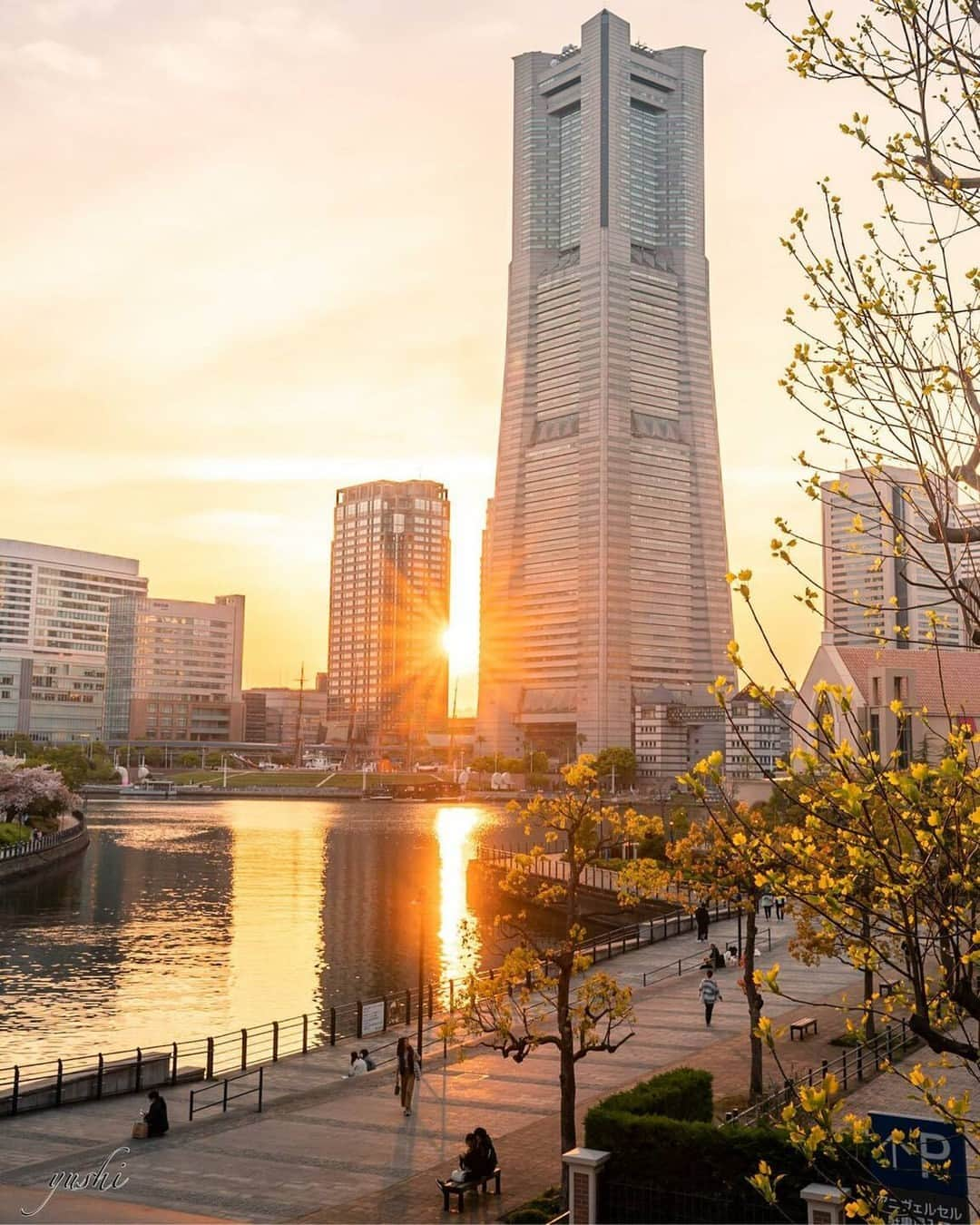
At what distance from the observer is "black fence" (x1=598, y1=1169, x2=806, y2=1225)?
1928 cm

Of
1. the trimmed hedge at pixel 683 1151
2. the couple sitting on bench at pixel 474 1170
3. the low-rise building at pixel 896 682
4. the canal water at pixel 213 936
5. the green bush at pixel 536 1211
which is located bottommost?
the canal water at pixel 213 936

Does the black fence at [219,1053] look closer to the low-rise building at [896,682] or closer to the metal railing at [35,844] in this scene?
the low-rise building at [896,682]

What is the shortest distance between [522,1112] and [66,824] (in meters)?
107

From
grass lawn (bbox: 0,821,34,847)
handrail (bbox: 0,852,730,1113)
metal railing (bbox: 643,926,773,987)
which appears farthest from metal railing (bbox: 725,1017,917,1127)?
grass lawn (bbox: 0,821,34,847)

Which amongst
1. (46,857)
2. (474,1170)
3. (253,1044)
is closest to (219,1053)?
(253,1044)

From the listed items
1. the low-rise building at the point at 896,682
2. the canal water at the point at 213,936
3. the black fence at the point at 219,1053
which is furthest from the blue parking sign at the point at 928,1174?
the low-rise building at the point at 896,682

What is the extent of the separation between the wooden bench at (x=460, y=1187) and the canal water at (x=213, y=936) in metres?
8.53

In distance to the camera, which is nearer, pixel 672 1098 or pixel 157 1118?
pixel 672 1098

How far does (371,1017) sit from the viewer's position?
37.0 m

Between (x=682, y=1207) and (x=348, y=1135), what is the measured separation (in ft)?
32.3

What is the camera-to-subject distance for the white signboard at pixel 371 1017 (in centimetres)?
3688

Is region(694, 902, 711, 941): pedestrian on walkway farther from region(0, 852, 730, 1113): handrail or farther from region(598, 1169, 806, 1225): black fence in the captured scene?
region(598, 1169, 806, 1225): black fence

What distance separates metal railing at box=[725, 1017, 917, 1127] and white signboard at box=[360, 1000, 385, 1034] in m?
13.7

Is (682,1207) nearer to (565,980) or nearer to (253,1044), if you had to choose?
(565,980)
